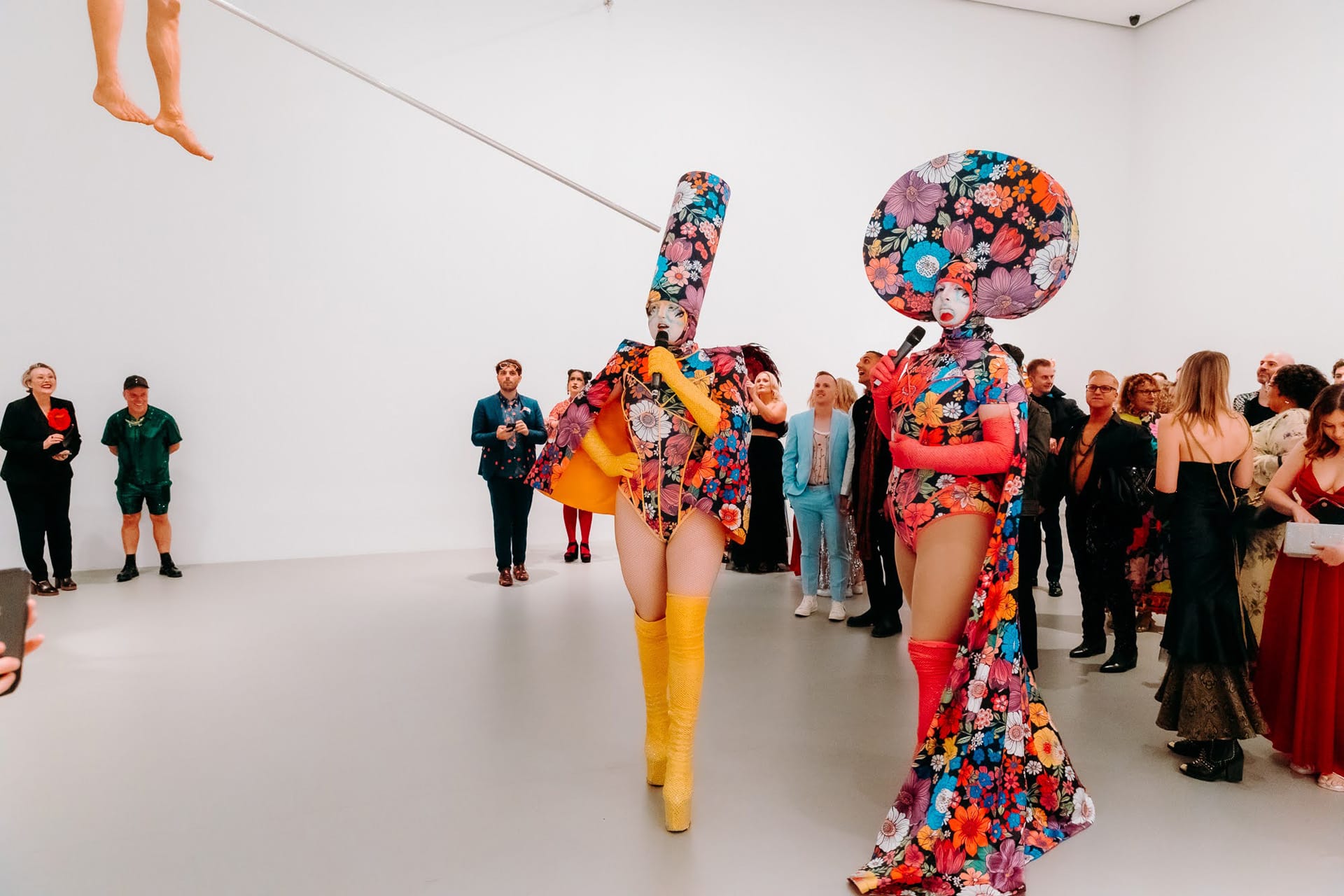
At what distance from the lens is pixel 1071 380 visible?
9258mm

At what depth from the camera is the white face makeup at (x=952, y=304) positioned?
8.43ft

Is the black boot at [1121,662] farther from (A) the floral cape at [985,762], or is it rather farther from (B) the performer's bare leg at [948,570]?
(B) the performer's bare leg at [948,570]

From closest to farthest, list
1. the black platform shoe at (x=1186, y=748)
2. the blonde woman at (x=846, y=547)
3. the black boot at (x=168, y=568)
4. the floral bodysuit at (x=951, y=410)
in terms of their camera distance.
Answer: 1. the floral bodysuit at (x=951, y=410)
2. the black platform shoe at (x=1186, y=748)
3. the blonde woman at (x=846, y=547)
4. the black boot at (x=168, y=568)

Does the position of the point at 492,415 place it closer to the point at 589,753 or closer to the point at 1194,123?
the point at 589,753

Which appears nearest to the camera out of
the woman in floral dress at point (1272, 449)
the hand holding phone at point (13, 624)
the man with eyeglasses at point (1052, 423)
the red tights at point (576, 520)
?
the hand holding phone at point (13, 624)

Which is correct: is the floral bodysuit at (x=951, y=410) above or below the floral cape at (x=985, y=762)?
above

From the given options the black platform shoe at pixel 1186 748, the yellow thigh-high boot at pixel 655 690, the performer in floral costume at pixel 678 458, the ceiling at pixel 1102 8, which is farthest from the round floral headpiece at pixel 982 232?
the ceiling at pixel 1102 8

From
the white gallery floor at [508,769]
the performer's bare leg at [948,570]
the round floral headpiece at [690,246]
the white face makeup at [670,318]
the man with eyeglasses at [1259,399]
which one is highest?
the round floral headpiece at [690,246]

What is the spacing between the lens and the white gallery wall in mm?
6574

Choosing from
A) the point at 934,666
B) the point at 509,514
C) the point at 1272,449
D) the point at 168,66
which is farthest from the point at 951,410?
the point at 509,514

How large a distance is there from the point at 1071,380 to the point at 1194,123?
2734mm

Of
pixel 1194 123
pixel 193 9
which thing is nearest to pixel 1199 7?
pixel 1194 123

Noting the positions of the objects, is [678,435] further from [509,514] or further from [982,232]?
[509,514]

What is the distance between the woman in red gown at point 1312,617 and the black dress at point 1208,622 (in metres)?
0.12
